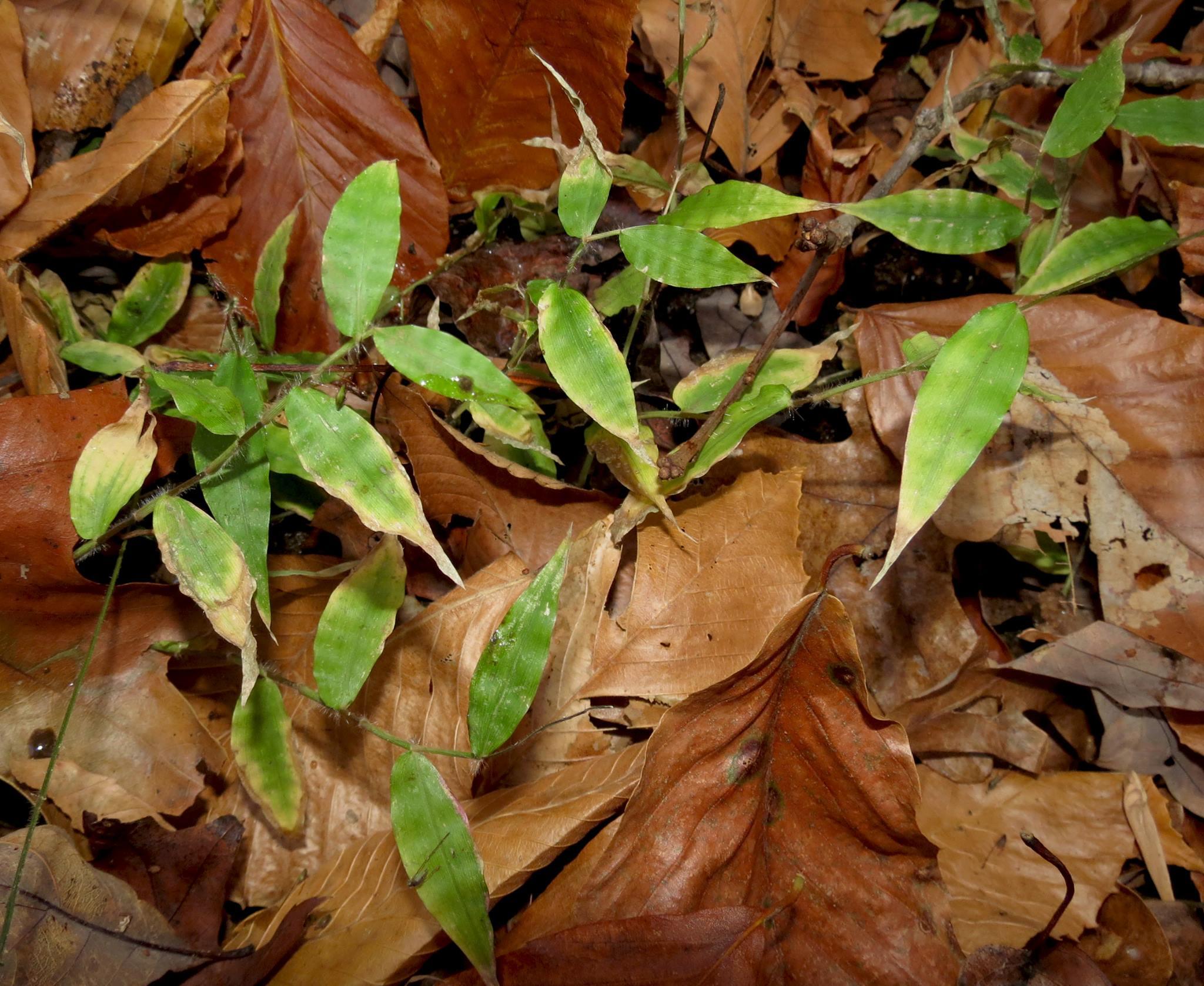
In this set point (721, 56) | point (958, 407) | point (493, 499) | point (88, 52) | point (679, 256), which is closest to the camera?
point (958, 407)

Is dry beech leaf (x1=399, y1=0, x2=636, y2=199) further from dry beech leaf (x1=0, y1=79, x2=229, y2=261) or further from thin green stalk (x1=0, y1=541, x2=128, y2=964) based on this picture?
thin green stalk (x1=0, y1=541, x2=128, y2=964)

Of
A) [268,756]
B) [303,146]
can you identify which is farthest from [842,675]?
[303,146]

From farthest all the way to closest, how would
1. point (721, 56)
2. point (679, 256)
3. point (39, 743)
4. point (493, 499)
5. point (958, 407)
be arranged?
point (721, 56) < point (493, 499) < point (39, 743) < point (679, 256) < point (958, 407)

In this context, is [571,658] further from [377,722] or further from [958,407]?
[958,407]

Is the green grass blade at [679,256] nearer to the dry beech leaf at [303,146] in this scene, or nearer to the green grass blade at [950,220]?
the green grass blade at [950,220]

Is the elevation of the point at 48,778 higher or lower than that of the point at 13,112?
lower

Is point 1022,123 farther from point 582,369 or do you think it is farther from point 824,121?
point 582,369

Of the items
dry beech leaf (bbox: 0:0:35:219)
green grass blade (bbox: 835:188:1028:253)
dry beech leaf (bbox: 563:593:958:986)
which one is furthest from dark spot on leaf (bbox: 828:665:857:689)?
dry beech leaf (bbox: 0:0:35:219)
